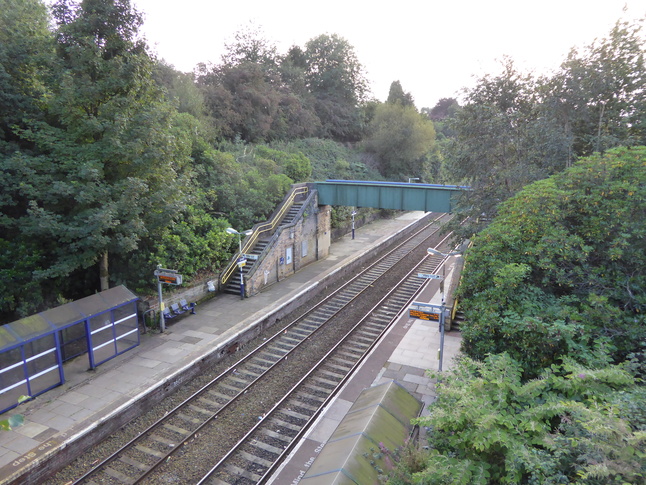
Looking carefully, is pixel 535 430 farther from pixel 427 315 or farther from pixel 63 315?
pixel 63 315

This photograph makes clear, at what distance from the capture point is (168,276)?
14094 millimetres

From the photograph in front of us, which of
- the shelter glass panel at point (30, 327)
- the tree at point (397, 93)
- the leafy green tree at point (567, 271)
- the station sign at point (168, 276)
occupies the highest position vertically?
the tree at point (397, 93)

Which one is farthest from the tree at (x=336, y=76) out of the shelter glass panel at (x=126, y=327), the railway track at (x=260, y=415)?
the shelter glass panel at (x=126, y=327)

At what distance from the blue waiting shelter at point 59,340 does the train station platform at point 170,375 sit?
1.22 feet

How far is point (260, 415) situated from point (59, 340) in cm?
619

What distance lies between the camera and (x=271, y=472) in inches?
346

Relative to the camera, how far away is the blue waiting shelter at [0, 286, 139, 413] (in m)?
10.1

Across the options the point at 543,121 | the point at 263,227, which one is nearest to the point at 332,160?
the point at 263,227

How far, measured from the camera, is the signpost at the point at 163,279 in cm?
1390

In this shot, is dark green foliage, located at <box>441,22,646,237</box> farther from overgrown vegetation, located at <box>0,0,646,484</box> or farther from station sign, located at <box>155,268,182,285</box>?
station sign, located at <box>155,268,182,285</box>

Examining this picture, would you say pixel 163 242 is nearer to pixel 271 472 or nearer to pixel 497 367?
pixel 271 472

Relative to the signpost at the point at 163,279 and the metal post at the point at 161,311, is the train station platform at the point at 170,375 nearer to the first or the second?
the metal post at the point at 161,311

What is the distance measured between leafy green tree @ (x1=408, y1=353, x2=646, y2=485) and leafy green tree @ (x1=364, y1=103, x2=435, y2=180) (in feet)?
121

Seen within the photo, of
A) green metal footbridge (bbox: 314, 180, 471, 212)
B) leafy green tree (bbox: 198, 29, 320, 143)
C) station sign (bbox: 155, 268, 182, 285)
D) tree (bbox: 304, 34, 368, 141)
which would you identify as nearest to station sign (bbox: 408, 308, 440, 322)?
station sign (bbox: 155, 268, 182, 285)
